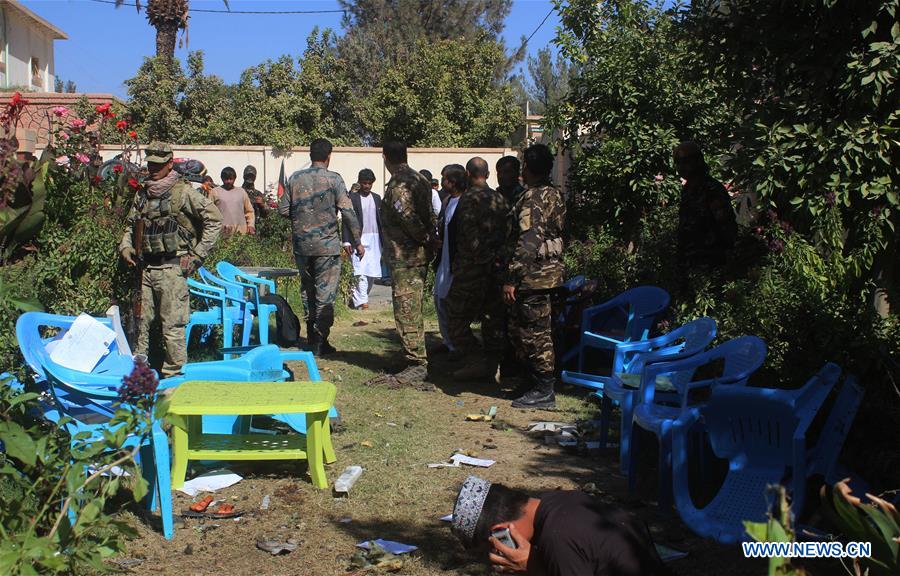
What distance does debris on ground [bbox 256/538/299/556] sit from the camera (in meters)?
4.52

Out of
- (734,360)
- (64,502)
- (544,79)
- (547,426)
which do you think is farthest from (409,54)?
(64,502)

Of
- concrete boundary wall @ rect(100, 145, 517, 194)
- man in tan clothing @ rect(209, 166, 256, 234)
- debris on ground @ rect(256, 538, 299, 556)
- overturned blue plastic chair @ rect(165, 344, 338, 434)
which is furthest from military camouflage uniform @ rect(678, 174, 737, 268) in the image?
concrete boundary wall @ rect(100, 145, 517, 194)

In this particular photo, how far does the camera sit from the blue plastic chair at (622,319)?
7410 mm

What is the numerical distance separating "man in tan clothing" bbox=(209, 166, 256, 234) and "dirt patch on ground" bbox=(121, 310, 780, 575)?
6314 mm

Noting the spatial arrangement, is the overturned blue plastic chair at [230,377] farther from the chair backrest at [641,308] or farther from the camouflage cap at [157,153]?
the chair backrest at [641,308]

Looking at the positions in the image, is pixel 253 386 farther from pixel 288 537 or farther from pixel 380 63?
pixel 380 63

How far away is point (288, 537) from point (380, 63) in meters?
31.8

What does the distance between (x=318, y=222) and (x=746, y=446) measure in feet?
18.1

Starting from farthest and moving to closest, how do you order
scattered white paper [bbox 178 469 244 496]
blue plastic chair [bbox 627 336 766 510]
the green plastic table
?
scattered white paper [bbox 178 469 244 496] < the green plastic table < blue plastic chair [bbox 627 336 766 510]

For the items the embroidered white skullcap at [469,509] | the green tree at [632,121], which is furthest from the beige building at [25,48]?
the embroidered white skullcap at [469,509]

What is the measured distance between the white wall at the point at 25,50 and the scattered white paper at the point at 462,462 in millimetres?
32316

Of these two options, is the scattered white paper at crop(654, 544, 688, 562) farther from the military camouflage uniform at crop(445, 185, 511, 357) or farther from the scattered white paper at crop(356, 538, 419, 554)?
the military camouflage uniform at crop(445, 185, 511, 357)

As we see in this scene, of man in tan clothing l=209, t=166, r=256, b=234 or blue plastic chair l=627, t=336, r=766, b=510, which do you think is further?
man in tan clothing l=209, t=166, r=256, b=234

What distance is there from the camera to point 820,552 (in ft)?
10.5
